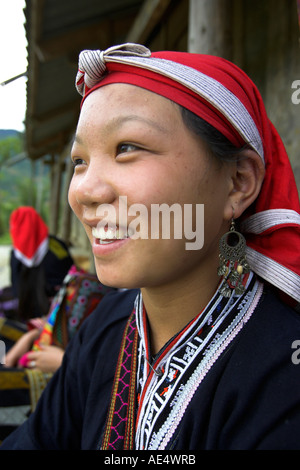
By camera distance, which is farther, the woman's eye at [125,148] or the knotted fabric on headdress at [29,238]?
the knotted fabric on headdress at [29,238]

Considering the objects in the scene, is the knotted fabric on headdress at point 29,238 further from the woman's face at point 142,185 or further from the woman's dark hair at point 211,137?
the woman's dark hair at point 211,137

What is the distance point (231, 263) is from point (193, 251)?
142 millimetres

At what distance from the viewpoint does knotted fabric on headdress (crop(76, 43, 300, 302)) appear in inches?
40.6

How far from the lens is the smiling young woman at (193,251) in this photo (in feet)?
3.19

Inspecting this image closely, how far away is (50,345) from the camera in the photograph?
8.32 ft

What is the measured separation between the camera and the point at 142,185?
0.97 m

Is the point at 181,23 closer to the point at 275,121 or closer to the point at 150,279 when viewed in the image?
the point at 275,121

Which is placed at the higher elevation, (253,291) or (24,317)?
(253,291)

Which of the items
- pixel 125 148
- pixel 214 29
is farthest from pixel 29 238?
pixel 125 148

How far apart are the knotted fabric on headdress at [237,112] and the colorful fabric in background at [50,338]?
1.51 metres

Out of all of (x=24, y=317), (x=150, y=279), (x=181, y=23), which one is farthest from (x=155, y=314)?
(x=181, y=23)

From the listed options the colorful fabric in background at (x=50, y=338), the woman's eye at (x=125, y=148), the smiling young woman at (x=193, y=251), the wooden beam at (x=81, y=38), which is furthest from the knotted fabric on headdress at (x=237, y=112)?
the wooden beam at (x=81, y=38)

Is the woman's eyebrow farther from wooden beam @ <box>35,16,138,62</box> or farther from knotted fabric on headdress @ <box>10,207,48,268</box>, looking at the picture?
wooden beam @ <box>35,16,138,62</box>
